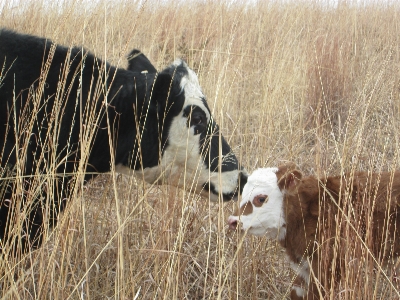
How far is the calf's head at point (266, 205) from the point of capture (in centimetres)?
281

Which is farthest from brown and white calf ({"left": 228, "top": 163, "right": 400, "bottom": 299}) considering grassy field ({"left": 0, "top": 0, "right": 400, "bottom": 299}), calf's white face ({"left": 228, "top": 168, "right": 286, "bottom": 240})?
grassy field ({"left": 0, "top": 0, "right": 400, "bottom": 299})

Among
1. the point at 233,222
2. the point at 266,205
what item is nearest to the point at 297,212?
the point at 266,205

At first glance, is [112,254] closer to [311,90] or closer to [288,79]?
[288,79]

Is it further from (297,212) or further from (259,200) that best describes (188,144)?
(297,212)

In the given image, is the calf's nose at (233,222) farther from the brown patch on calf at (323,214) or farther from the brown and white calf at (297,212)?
the brown patch on calf at (323,214)

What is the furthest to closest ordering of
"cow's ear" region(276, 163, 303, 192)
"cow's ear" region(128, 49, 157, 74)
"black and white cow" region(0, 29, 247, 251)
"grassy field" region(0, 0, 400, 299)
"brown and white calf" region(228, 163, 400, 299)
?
"cow's ear" region(128, 49, 157, 74), "black and white cow" region(0, 29, 247, 251), "cow's ear" region(276, 163, 303, 192), "brown and white calf" region(228, 163, 400, 299), "grassy field" region(0, 0, 400, 299)

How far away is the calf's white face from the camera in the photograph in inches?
111

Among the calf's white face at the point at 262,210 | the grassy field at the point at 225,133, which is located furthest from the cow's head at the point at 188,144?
the calf's white face at the point at 262,210

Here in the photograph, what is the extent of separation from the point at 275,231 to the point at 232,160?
1.96ft

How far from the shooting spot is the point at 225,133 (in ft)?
17.6

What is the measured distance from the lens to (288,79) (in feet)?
17.7

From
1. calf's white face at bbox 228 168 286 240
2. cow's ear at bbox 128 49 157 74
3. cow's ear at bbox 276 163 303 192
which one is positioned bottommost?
calf's white face at bbox 228 168 286 240

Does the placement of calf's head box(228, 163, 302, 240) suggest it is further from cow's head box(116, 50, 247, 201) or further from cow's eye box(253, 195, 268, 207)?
cow's head box(116, 50, 247, 201)

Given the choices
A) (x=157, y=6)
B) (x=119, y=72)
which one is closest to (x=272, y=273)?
(x=119, y=72)
